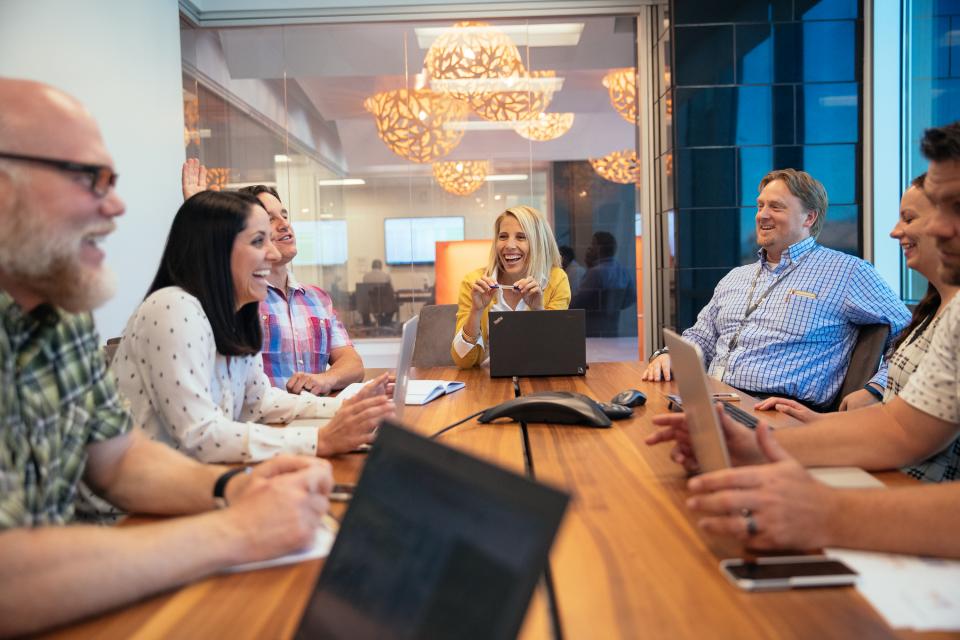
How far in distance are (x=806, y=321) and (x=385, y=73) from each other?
3.97m

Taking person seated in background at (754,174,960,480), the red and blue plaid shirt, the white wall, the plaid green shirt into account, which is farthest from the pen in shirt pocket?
the white wall

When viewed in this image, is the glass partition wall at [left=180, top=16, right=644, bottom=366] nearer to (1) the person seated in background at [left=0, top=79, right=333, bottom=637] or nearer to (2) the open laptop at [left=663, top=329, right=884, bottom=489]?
(2) the open laptop at [left=663, top=329, right=884, bottom=489]

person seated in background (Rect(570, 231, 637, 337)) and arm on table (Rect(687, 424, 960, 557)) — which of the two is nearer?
arm on table (Rect(687, 424, 960, 557))

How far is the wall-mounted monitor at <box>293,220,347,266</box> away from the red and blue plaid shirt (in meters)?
2.84

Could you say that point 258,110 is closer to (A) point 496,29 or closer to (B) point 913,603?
(A) point 496,29

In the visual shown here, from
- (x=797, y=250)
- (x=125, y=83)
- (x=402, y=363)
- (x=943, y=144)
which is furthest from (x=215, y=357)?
(x=125, y=83)

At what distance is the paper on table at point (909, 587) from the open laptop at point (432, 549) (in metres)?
0.48

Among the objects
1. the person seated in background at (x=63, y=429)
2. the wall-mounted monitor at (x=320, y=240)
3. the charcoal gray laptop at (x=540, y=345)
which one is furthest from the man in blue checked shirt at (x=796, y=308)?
the wall-mounted monitor at (x=320, y=240)

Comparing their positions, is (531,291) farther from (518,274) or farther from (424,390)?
(424,390)

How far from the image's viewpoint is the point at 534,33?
5898 millimetres

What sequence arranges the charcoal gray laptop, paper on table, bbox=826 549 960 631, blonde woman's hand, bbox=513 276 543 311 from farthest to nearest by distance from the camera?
1. blonde woman's hand, bbox=513 276 543 311
2. the charcoal gray laptop
3. paper on table, bbox=826 549 960 631

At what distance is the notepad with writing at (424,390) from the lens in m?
2.31

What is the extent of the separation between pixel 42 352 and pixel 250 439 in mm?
563

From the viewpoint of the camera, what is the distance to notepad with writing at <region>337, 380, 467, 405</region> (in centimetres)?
231
